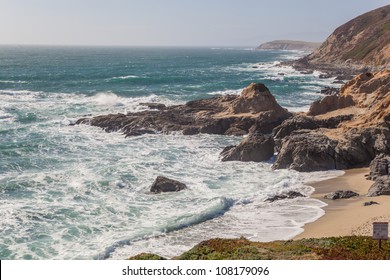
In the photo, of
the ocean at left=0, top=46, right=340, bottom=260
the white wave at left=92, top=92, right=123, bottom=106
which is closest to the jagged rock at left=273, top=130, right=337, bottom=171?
the ocean at left=0, top=46, right=340, bottom=260

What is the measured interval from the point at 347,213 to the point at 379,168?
8.13 meters

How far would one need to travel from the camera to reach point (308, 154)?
120 ft

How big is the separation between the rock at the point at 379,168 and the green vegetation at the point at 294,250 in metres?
14.9

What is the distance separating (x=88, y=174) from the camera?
115ft

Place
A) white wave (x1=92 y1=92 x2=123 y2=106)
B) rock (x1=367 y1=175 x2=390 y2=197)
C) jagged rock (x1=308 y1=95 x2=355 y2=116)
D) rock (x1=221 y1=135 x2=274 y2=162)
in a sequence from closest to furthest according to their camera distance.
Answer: rock (x1=367 y1=175 x2=390 y2=197), rock (x1=221 y1=135 x2=274 y2=162), jagged rock (x1=308 y1=95 x2=355 y2=116), white wave (x1=92 y1=92 x2=123 y2=106)

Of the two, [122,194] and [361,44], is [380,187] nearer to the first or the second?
[122,194]

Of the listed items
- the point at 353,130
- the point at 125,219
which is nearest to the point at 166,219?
the point at 125,219

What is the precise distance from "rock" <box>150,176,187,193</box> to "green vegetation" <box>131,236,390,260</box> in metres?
12.4

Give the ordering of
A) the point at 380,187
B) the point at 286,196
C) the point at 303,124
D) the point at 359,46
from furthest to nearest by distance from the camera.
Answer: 1. the point at 359,46
2. the point at 303,124
3. the point at 286,196
4. the point at 380,187

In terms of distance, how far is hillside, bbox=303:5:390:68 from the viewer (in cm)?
11888

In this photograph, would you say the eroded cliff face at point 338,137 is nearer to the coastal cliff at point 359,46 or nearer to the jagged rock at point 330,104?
the jagged rock at point 330,104

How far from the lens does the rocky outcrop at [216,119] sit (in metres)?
49.9

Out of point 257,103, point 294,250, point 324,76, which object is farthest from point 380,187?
point 324,76

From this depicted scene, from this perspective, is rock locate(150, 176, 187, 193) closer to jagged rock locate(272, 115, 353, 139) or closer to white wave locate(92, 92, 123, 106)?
jagged rock locate(272, 115, 353, 139)
